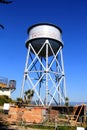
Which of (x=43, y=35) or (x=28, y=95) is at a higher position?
(x=43, y=35)

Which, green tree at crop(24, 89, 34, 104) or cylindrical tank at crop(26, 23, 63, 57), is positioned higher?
cylindrical tank at crop(26, 23, 63, 57)

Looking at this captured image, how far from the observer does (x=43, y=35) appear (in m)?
29.1

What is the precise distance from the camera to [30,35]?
30.2 metres

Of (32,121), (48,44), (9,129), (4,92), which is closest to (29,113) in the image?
(32,121)

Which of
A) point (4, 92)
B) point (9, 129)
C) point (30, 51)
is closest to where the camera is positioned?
point (9, 129)

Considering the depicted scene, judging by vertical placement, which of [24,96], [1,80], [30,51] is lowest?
[24,96]

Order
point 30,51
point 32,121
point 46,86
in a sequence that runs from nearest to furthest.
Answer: point 32,121 → point 46,86 → point 30,51

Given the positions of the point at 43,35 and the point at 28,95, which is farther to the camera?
the point at 28,95

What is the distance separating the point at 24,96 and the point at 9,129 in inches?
556

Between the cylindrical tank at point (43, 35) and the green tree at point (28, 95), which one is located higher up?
the cylindrical tank at point (43, 35)

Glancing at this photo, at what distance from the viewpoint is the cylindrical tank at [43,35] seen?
2928 centimetres

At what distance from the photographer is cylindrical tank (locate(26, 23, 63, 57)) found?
96.1ft

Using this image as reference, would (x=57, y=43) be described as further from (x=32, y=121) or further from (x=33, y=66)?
(x=32, y=121)

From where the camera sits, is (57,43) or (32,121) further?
(57,43)
